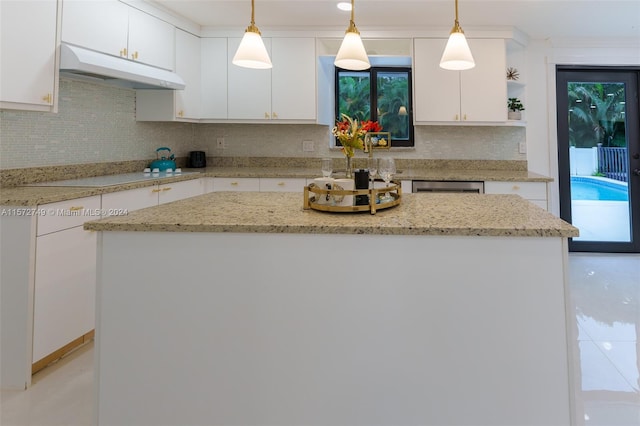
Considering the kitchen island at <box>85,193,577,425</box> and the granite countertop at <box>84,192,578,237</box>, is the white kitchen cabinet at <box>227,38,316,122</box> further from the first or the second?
the kitchen island at <box>85,193,577,425</box>

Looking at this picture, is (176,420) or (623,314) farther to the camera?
(623,314)

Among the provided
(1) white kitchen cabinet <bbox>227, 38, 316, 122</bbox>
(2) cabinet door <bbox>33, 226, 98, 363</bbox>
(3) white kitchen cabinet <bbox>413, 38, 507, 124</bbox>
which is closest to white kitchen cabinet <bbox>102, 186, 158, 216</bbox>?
(2) cabinet door <bbox>33, 226, 98, 363</bbox>

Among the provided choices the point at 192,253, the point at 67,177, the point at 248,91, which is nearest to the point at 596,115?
the point at 248,91

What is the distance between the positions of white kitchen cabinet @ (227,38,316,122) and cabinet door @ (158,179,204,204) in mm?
889

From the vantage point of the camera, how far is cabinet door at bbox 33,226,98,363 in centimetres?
203

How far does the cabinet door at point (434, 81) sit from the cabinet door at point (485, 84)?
3.0 inches

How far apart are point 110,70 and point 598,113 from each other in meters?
4.72

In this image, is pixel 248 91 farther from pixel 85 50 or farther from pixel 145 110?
pixel 85 50

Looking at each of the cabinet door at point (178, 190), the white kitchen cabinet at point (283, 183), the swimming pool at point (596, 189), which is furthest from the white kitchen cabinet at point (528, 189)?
the cabinet door at point (178, 190)

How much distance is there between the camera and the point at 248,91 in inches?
157

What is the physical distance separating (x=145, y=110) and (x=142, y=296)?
2734 millimetres

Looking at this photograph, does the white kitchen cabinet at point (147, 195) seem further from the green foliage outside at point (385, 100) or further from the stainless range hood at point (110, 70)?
the green foliage outside at point (385, 100)

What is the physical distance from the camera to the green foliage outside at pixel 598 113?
4.38 meters

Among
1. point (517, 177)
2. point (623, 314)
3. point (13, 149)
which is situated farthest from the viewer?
point (517, 177)
